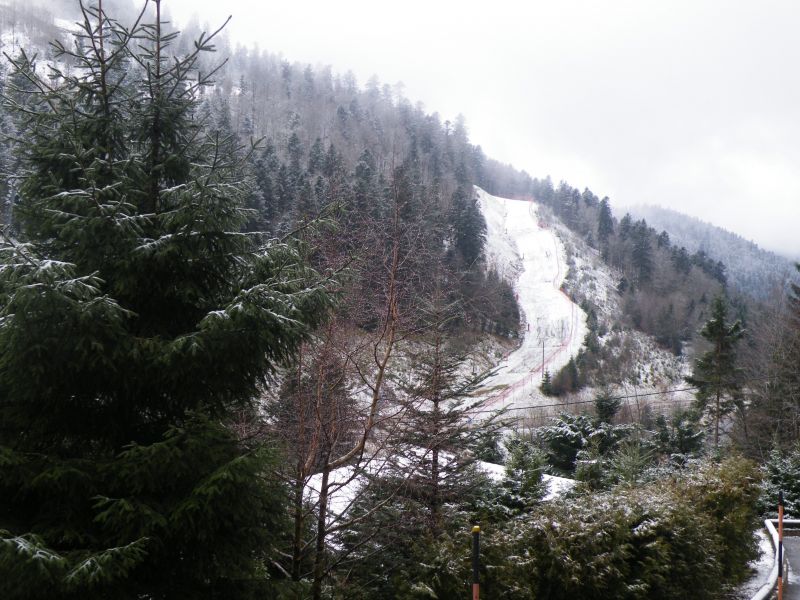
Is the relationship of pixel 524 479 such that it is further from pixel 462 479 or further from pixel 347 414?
pixel 347 414

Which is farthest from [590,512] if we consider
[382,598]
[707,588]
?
[382,598]

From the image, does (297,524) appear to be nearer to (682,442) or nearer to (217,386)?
(217,386)

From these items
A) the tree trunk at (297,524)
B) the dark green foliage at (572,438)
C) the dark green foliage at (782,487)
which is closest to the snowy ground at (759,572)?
the dark green foliage at (782,487)

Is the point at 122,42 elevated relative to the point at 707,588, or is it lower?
elevated

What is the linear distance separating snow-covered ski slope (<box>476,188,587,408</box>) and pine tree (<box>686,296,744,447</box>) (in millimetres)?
9519

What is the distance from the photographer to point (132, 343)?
3791 millimetres

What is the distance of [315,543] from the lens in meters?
7.00

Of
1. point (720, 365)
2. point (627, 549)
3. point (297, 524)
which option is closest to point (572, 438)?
point (720, 365)

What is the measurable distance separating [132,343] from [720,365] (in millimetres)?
29309

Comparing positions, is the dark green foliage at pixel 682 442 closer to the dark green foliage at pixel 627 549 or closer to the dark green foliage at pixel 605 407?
the dark green foliage at pixel 605 407

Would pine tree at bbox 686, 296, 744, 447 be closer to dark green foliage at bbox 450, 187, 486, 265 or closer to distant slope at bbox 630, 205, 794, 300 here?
dark green foliage at bbox 450, 187, 486, 265

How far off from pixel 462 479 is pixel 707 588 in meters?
3.91

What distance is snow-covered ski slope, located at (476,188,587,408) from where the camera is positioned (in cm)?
4700

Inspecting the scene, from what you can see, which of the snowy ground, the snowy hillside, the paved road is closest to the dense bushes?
the snowy ground
